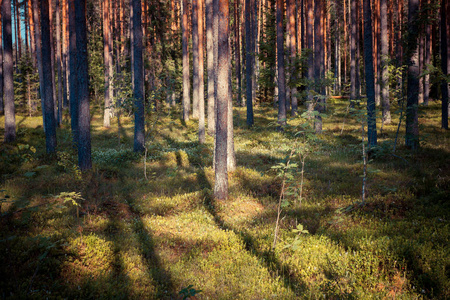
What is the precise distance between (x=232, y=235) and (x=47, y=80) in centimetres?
1336

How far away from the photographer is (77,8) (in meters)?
10.0

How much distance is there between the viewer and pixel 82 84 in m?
10.1

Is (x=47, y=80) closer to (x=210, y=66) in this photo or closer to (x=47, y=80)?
(x=47, y=80)

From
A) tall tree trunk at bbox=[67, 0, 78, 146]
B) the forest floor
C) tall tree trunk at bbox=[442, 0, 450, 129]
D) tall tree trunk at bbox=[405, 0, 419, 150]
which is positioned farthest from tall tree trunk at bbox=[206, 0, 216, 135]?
tall tree trunk at bbox=[442, 0, 450, 129]

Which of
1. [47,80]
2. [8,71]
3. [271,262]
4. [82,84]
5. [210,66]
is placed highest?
[210,66]

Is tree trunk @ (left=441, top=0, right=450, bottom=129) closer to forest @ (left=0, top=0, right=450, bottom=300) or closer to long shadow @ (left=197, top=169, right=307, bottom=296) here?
forest @ (left=0, top=0, right=450, bottom=300)

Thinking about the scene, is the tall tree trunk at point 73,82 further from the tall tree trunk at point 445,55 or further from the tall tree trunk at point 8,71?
the tall tree trunk at point 445,55

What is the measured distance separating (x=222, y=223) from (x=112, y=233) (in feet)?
8.49

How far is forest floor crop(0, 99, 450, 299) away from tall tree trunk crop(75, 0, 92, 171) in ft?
2.82

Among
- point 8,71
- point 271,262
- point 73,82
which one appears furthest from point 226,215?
point 8,71

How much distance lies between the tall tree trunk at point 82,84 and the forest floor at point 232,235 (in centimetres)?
86

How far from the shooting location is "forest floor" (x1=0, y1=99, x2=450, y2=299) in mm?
3957

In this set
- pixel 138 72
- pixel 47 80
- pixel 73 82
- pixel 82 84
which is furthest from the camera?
pixel 138 72

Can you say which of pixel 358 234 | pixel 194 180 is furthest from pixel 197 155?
pixel 358 234
